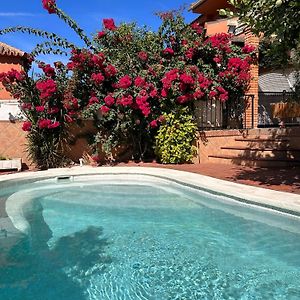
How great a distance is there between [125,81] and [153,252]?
327 inches

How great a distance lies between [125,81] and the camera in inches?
527

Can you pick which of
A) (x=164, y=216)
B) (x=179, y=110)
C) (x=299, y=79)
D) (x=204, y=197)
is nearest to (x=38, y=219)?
(x=164, y=216)

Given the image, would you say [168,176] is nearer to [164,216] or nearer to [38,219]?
[164,216]

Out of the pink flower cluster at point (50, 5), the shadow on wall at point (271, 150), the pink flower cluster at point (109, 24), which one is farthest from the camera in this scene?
the pink flower cluster at point (109, 24)

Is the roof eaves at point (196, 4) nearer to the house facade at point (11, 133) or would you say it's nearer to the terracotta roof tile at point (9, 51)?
the terracotta roof tile at point (9, 51)

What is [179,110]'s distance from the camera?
14188 millimetres

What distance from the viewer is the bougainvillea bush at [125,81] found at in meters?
13.6

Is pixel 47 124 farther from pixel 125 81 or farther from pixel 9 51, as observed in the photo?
pixel 9 51

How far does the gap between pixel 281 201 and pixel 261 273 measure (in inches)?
100

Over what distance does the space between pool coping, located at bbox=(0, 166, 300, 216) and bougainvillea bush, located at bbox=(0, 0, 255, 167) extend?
163cm

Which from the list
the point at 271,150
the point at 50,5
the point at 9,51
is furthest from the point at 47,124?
the point at 9,51

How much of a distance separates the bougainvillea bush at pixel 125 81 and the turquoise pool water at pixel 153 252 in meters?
4.90

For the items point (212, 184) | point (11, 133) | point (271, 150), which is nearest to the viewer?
point (212, 184)

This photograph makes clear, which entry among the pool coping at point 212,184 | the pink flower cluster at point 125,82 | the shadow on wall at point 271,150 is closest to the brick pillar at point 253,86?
the shadow on wall at point 271,150
